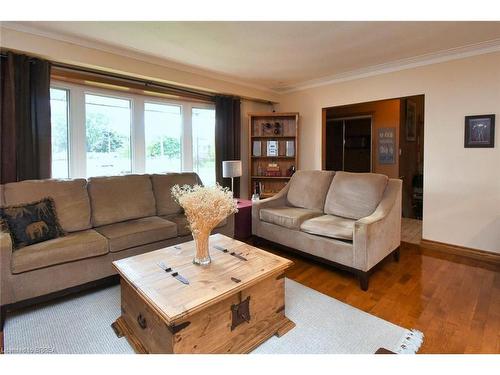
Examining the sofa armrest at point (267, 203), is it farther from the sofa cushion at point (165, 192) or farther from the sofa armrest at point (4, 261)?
the sofa armrest at point (4, 261)

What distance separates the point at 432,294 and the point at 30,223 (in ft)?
10.8

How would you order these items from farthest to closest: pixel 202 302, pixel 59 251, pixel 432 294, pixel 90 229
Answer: pixel 90 229 < pixel 432 294 < pixel 59 251 < pixel 202 302

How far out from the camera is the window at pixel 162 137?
396 cm

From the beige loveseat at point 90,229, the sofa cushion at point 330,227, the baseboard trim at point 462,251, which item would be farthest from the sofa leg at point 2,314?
A: the baseboard trim at point 462,251

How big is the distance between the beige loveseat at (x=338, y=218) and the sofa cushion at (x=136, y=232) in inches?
44.1

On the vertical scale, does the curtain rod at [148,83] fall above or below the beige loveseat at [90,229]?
above

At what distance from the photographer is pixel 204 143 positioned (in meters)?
4.61

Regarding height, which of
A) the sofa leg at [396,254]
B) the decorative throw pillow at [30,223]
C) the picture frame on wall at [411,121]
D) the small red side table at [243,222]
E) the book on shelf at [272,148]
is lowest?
the sofa leg at [396,254]

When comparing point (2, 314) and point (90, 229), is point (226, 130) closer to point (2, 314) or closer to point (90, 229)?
point (90, 229)

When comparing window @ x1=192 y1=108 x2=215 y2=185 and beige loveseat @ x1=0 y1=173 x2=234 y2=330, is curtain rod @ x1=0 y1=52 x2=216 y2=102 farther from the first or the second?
beige loveseat @ x1=0 y1=173 x2=234 y2=330

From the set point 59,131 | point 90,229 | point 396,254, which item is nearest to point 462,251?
point 396,254

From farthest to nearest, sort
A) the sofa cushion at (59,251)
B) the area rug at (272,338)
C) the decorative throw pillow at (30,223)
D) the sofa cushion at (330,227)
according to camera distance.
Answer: the sofa cushion at (330,227), the decorative throw pillow at (30,223), the sofa cushion at (59,251), the area rug at (272,338)

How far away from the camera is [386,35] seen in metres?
2.84
